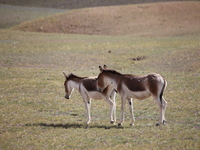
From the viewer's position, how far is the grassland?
1015 cm

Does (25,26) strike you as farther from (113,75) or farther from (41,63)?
(113,75)

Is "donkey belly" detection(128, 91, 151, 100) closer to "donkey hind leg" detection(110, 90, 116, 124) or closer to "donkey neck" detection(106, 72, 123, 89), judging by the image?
"donkey neck" detection(106, 72, 123, 89)

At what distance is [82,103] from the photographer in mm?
15773

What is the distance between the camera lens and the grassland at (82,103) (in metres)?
10.1

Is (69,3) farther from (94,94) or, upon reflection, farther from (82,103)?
(94,94)

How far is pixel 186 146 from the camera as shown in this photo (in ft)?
30.8

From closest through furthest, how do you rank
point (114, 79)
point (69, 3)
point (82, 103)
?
point (114, 79), point (82, 103), point (69, 3)

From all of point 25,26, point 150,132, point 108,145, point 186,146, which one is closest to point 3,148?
point 108,145

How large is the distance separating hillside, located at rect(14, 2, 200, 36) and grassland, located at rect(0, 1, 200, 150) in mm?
16280

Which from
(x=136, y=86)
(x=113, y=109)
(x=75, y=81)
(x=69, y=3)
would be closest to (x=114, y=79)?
(x=136, y=86)

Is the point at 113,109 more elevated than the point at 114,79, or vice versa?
the point at 114,79

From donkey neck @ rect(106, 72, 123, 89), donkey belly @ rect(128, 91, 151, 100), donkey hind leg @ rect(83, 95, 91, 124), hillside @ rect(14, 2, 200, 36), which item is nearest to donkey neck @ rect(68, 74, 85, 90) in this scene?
donkey hind leg @ rect(83, 95, 91, 124)

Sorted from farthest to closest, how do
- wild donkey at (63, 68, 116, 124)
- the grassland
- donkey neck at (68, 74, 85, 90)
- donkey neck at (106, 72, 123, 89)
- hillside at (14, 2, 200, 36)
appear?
hillside at (14, 2, 200, 36) → donkey neck at (68, 74, 85, 90) → wild donkey at (63, 68, 116, 124) → donkey neck at (106, 72, 123, 89) → the grassland

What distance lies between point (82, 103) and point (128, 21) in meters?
42.4
